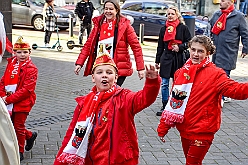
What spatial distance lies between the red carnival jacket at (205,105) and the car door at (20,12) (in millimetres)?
17126

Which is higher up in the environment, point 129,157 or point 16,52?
point 16,52

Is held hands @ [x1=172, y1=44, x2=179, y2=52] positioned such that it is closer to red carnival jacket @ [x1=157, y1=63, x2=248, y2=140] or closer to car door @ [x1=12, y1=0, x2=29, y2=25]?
red carnival jacket @ [x1=157, y1=63, x2=248, y2=140]

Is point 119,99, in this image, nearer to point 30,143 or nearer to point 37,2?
point 30,143

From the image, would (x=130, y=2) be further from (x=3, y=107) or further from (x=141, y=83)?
(x=3, y=107)

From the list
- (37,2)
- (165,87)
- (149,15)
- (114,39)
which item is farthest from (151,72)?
(37,2)

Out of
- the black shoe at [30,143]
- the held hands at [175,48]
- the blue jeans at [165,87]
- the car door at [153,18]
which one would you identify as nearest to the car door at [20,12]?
the car door at [153,18]

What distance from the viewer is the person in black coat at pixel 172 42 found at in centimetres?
745

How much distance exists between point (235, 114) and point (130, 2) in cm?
1238

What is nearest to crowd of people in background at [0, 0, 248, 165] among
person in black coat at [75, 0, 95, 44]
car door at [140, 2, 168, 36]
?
person in black coat at [75, 0, 95, 44]

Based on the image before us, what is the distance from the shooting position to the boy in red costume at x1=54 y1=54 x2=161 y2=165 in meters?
3.60

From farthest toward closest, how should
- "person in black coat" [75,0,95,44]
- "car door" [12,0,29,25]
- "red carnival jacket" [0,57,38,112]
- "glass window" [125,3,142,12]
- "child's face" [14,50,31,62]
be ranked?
1. "car door" [12,0,29,25]
2. "glass window" [125,3,142,12]
3. "person in black coat" [75,0,95,44]
4. "child's face" [14,50,31,62]
5. "red carnival jacket" [0,57,38,112]

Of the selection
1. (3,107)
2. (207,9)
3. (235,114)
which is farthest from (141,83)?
(207,9)

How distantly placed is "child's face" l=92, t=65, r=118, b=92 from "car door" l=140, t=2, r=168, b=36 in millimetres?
15316

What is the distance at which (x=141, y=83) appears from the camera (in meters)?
10.4
